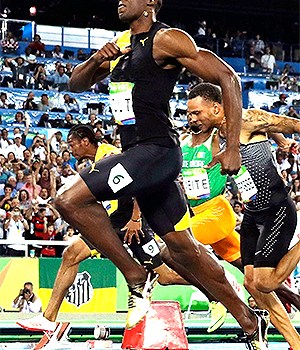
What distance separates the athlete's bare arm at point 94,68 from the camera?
16.7 ft

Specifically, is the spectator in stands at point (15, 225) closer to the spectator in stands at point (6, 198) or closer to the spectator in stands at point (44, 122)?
the spectator in stands at point (6, 198)

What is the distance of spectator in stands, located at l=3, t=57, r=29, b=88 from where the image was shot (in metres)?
18.4

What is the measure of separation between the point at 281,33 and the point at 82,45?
455 inches

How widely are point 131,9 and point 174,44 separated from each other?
1.34ft

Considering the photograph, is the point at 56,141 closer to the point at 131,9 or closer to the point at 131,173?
the point at 131,9

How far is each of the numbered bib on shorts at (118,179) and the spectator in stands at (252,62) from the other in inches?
814

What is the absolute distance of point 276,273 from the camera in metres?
6.45

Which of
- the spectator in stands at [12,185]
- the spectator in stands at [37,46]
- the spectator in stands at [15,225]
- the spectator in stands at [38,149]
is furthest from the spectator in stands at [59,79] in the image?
the spectator in stands at [15,225]

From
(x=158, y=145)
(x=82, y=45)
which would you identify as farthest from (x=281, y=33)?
(x=158, y=145)

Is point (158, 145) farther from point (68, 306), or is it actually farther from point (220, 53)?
point (220, 53)

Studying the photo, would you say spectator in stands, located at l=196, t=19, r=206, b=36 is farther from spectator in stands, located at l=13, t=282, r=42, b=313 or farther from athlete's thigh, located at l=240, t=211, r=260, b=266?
athlete's thigh, located at l=240, t=211, r=260, b=266

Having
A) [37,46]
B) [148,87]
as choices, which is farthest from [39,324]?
[37,46]

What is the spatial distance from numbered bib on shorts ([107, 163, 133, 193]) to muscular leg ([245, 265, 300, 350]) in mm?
1930

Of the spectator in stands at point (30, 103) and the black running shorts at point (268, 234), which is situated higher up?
the spectator in stands at point (30, 103)
